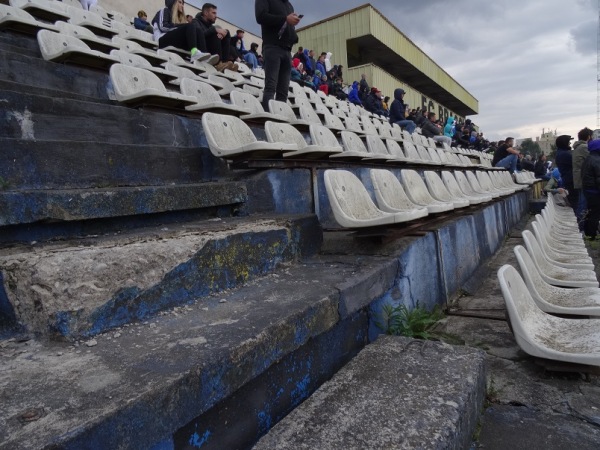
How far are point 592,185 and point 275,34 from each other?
496 cm

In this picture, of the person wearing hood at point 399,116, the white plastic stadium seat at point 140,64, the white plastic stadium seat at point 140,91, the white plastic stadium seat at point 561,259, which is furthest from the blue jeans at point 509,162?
the white plastic stadium seat at point 140,91

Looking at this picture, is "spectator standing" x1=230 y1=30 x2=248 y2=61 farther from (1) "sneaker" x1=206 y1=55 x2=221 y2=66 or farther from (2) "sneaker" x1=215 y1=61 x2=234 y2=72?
(1) "sneaker" x1=206 y1=55 x2=221 y2=66

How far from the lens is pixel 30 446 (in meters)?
0.66

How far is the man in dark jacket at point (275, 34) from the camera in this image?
4191 mm

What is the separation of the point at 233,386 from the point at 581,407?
1.24 metres

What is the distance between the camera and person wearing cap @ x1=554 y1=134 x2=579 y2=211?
704 cm

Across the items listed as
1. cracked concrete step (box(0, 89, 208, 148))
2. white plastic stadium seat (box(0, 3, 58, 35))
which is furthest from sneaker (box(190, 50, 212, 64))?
cracked concrete step (box(0, 89, 208, 148))

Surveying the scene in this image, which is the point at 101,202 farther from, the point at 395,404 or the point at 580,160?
the point at 580,160

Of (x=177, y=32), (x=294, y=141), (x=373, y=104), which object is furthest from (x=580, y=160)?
(x=177, y=32)

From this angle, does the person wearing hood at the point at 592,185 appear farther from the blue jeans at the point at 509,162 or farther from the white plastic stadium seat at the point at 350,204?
the white plastic stadium seat at the point at 350,204

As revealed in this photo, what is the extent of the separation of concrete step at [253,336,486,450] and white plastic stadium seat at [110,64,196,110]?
2.19 metres

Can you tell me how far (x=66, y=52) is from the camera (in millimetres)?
2961

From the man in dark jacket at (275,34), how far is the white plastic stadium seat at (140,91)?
1.55 m

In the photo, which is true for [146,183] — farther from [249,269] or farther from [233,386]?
[233,386]
